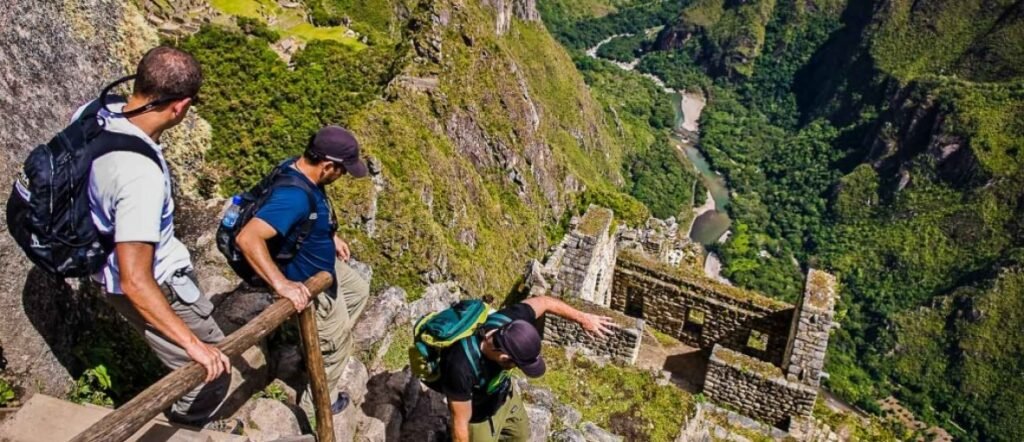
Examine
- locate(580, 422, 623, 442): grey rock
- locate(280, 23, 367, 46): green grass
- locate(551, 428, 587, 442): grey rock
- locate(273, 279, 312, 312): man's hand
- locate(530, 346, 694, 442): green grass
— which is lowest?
locate(530, 346, 694, 442): green grass

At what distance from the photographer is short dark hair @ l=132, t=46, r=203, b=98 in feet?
15.4

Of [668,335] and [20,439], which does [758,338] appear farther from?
[20,439]

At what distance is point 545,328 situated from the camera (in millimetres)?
14102

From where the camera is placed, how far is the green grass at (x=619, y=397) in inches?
460

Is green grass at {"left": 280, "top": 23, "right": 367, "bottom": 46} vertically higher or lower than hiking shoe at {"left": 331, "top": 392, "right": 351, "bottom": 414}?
higher

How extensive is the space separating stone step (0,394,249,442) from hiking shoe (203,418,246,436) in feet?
3.14

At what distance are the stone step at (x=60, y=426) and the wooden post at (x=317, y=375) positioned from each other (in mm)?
1049

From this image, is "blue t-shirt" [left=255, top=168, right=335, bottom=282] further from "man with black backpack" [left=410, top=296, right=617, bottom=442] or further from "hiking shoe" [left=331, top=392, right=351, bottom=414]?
"hiking shoe" [left=331, top=392, right=351, bottom=414]

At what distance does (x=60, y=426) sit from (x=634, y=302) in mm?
14340

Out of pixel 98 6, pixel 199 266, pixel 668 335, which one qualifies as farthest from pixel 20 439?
pixel 668 335

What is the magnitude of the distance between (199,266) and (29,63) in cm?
356

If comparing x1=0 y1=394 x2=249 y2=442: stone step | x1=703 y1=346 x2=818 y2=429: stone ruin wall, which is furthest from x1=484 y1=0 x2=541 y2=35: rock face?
x1=0 y1=394 x2=249 y2=442: stone step

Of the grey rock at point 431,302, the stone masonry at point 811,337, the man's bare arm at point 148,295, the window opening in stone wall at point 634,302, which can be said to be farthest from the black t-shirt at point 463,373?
the window opening in stone wall at point 634,302

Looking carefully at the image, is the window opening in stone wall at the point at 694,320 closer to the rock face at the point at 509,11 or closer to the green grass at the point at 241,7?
the green grass at the point at 241,7
